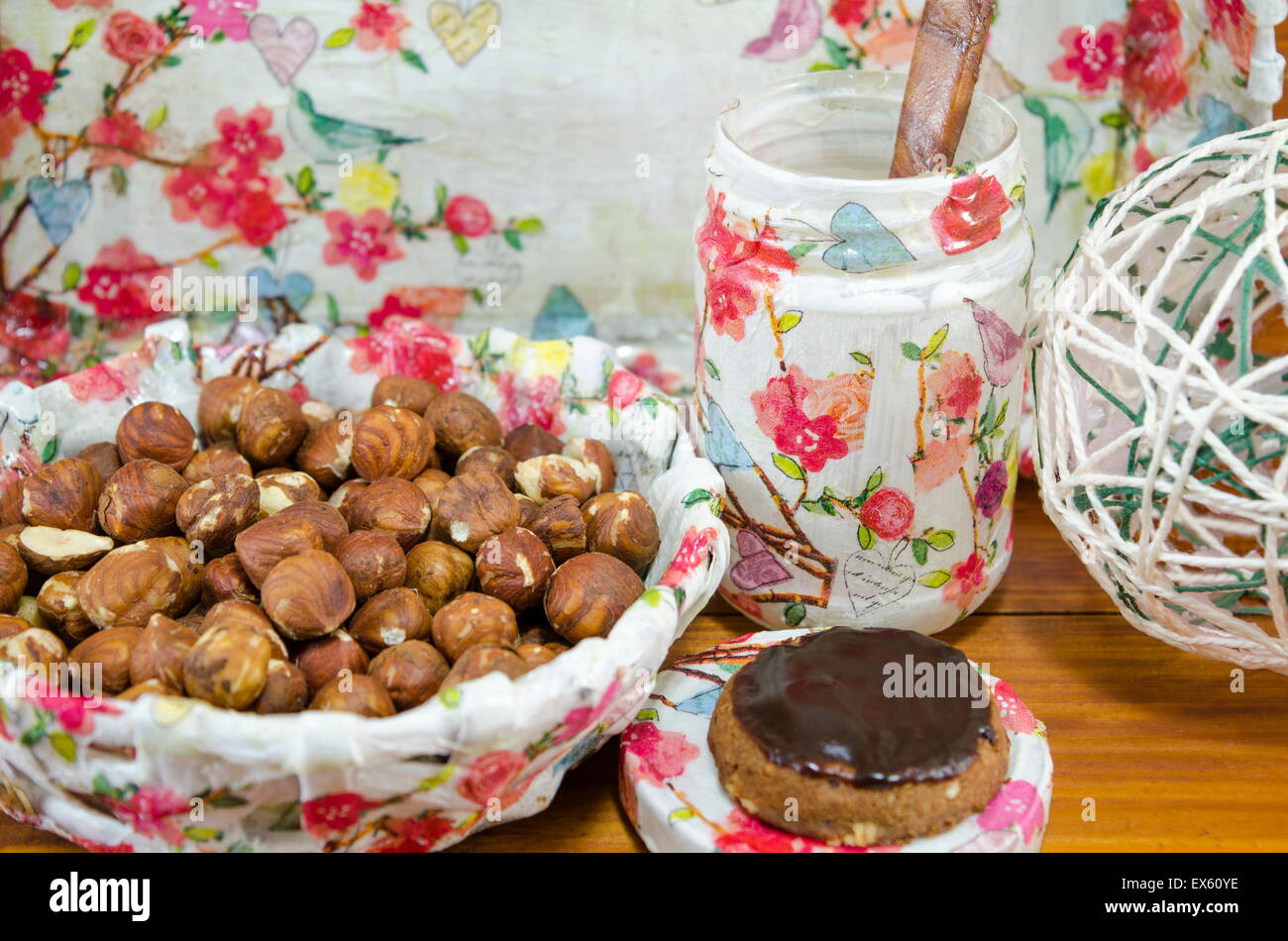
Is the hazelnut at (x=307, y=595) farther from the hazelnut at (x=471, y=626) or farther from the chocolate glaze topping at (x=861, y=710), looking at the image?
the chocolate glaze topping at (x=861, y=710)

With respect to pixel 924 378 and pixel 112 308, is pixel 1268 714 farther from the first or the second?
pixel 112 308

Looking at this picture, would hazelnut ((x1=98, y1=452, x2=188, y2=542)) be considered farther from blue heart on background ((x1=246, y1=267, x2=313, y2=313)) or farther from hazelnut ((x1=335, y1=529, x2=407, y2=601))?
blue heart on background ((x1=246, y1=267, x2=313, y2=313))

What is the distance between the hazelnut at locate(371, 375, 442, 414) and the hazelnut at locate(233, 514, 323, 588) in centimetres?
14

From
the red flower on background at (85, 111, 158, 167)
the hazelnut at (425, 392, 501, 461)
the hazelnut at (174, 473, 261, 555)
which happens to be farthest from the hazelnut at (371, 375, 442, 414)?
the red flower on background at (85, 111, 158, 167)

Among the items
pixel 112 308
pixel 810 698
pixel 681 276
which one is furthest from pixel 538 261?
pixel 810 698

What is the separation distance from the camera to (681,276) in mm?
815

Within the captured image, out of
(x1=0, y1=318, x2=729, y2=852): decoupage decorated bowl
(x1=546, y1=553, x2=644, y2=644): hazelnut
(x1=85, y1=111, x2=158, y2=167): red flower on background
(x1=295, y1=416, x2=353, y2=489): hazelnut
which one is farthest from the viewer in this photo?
(x1=85, y1=111, x2=158, y2=167): red flower on background

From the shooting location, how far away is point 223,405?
689 millimetres

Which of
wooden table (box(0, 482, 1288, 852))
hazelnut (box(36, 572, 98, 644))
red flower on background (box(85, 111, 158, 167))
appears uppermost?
red flower on background (box(85, 111, 158, 167))

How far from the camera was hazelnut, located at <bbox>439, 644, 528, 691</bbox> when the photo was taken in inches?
20.1

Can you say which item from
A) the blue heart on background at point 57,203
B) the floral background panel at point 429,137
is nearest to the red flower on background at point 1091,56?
the floral background panel at point 429,137

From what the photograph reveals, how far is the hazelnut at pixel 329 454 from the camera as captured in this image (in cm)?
66

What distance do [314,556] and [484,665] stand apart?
3.6 inches
